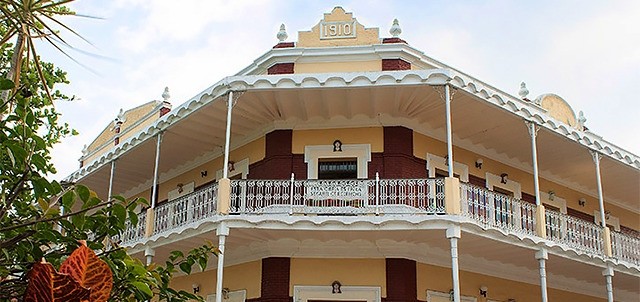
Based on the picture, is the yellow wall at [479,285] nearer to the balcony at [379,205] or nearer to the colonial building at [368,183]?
the colonial building at [368,183]

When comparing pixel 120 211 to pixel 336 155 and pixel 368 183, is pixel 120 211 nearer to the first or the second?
→ pixel 368 183

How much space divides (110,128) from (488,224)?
47.0 ft

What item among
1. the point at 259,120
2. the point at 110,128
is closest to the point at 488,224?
the point at 259,120

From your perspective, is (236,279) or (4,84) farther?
(236,279)

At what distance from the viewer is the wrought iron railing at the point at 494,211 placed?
42.6 ft

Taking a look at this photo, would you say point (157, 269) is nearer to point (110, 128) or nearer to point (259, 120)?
point (259, 120)

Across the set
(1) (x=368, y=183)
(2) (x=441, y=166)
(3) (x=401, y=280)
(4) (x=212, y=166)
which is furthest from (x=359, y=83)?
(4) (x=212, y=166)

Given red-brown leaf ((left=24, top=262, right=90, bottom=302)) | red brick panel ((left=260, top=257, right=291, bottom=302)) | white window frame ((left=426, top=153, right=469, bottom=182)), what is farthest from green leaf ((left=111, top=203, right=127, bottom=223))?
white window frame ((left=426, top=153, right=469, bottom=182))

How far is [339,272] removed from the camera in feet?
46.2

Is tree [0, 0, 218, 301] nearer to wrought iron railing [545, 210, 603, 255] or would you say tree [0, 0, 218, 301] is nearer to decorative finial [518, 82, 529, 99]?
wrought iron railing [545, 210, 603, 255]

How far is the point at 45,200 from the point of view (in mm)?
2818

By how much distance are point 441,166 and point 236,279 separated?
527 centimetres

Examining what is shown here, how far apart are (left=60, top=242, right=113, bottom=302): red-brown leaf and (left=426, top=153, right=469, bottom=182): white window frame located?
13.3m

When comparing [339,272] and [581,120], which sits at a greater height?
[581,120]
